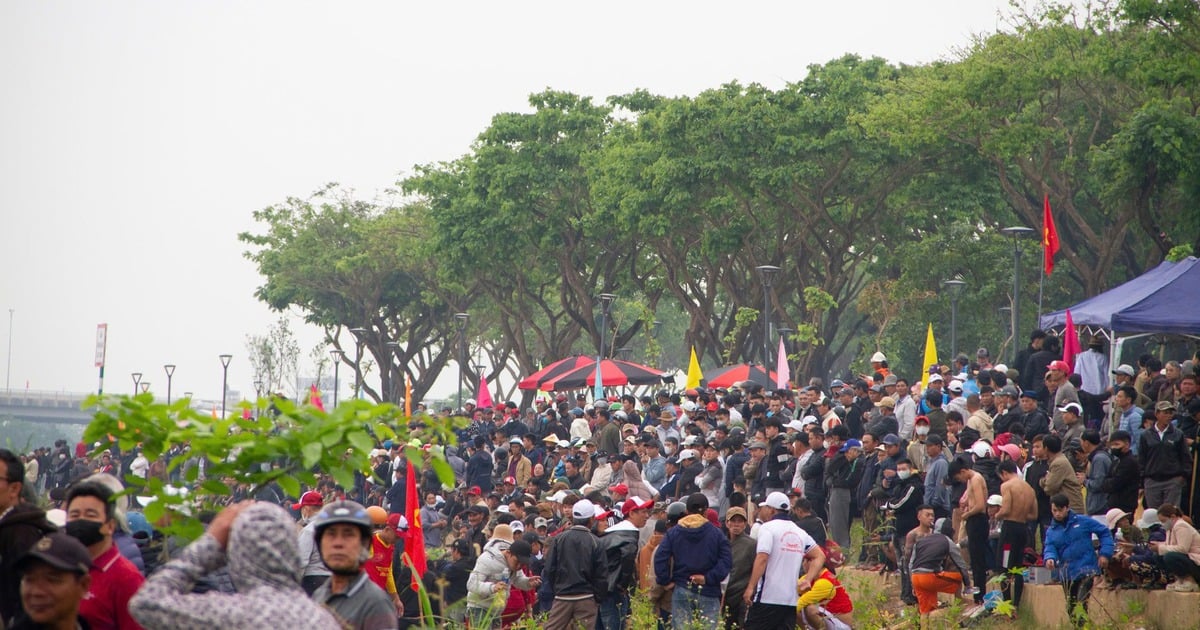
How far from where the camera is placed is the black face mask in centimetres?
577

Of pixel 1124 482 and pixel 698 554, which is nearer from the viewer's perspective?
pixel 698 554

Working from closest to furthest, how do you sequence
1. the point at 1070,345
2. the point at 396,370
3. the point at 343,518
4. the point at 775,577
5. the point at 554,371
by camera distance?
the point at 343,518, the point at 775,577, the point at 1070,345, the point at 554,371, the point at 396,370

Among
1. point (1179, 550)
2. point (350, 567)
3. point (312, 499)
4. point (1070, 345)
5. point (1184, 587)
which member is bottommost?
point (1184, 587)

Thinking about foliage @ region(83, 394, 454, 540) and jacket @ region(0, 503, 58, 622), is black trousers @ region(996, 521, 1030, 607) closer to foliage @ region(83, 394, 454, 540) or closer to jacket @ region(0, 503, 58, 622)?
foliage @ region(83, 394, 454, 540)

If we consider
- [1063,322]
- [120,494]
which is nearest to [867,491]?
[1063,322]

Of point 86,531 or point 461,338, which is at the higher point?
point 461,338

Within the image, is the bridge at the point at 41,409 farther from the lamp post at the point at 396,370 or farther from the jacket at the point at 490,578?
the jacket at the point at 490,578

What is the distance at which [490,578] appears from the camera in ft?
47.3

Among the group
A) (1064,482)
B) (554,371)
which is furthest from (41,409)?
(1064,482)

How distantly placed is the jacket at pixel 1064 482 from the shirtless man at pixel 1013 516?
0.90ft

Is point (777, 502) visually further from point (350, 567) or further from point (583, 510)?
point (350, 567)

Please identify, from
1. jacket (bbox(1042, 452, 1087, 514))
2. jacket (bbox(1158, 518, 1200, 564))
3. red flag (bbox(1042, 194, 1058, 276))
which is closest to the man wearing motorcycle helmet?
jacket (bbox(1158, 518, 1200, 564))

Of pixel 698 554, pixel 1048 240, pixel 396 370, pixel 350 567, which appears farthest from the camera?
pixel 396 370

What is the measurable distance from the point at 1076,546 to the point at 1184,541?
3.18 ft
